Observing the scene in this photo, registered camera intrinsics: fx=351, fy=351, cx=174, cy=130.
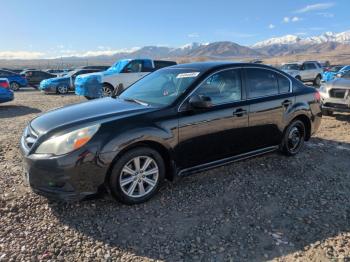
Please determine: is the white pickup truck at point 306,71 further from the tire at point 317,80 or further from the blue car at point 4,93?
the blue car at point 4,93

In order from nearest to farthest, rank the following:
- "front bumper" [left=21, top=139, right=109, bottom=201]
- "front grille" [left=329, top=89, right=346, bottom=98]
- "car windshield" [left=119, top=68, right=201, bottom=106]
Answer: "front bumper" [left=21, top=139, right=109, bottom=201] < "car windshield" [left=119, top=68, right=201, bottom=106] < "front grille" [left=329, top=89, right=346, bottom=98]

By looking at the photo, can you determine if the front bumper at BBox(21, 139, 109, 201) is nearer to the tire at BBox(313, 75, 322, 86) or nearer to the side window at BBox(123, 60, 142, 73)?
the side window at BBox(123, 60, 142, 73)

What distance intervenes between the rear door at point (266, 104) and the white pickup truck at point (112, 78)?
8991 millimetres

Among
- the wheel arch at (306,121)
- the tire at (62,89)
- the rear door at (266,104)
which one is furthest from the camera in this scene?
the tire at (62,89)

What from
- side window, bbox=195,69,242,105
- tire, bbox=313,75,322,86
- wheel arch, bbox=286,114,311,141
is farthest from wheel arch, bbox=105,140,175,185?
tire, bbox=313,75,322,86

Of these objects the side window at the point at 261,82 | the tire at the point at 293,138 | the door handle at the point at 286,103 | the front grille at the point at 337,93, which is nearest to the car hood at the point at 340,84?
the front grille at the point at 337,93

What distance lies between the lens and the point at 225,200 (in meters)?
4.43

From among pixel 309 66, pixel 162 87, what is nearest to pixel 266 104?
pixel 162 87

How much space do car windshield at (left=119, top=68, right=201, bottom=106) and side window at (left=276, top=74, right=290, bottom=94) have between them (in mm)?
1623

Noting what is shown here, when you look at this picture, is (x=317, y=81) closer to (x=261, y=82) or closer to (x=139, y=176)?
(x=261, y=82)

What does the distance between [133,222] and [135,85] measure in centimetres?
244

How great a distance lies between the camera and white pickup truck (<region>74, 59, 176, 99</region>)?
559 inches

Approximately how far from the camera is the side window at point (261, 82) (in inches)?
208

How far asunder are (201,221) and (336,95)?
7.16 metres
